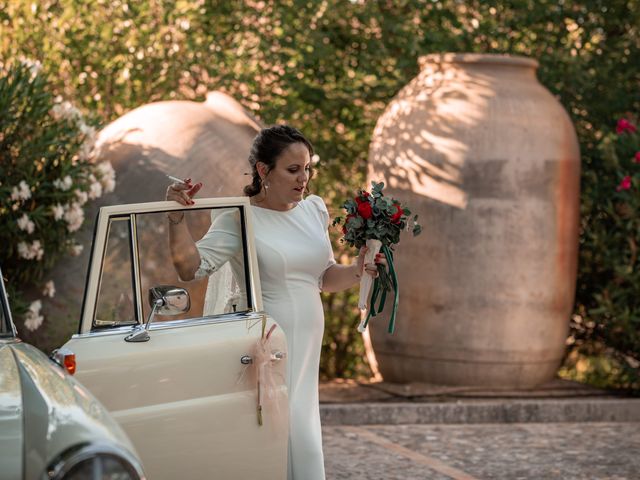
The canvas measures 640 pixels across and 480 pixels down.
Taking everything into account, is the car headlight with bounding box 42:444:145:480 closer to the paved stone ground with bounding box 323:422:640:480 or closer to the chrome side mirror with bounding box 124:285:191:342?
the chrome side mirror with bounding box 124:285:191:342

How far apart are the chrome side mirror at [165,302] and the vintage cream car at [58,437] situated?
569 millimetres

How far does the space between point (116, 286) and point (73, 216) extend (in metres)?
3.72

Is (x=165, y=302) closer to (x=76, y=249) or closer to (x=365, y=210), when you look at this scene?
(x=365, y=210)

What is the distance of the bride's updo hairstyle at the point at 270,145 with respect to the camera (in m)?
4.98

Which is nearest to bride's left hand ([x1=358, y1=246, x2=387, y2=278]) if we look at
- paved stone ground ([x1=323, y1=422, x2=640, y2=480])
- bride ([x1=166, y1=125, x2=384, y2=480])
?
bride ([x1=166, y1=125, x2=384, y2=480])

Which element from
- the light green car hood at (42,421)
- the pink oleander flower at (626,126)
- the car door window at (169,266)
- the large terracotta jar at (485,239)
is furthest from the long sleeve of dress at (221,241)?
the pink oleander flower at (626,126)

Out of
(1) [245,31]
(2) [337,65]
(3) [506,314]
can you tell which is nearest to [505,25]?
(2) [337,65]

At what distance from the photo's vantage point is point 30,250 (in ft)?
26.2

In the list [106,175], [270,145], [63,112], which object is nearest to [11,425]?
[270,145]

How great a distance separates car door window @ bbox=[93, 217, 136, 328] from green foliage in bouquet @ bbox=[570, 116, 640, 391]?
17.5 feet

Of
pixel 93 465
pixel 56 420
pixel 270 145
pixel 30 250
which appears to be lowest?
pixel 93 465

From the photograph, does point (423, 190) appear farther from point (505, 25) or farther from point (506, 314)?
point (505, 25)

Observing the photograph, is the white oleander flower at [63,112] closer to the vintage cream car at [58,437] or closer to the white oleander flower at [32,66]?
the white oleander flower at [32,66]

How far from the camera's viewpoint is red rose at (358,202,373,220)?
190 inches
